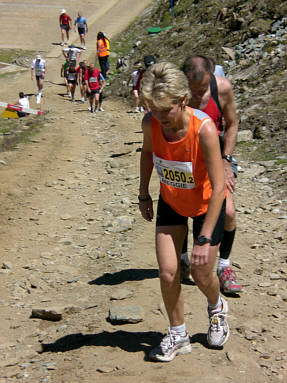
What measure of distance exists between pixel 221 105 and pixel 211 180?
4.97ft

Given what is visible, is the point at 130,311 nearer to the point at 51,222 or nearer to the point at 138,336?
the point at 138,336

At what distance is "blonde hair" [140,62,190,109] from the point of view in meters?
3.45

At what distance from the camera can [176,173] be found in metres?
3.81

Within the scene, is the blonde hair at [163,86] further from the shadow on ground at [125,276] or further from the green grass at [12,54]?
the green grass at [12,54]

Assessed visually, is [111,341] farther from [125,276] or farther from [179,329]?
[125,276]

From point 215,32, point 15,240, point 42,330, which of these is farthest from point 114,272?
point 215,32

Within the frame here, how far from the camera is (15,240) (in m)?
7.77

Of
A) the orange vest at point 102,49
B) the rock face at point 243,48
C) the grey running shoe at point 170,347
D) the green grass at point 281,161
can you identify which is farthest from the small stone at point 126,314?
the orange vest at point 102,49

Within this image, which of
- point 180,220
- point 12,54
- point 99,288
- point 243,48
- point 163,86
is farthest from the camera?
point 12,54

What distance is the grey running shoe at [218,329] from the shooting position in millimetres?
4215

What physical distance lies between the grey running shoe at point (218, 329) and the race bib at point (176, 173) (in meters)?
1.00

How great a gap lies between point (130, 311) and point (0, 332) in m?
1.17

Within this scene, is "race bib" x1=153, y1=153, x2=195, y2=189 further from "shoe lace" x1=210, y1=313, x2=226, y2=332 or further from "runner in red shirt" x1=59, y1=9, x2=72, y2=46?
"runner in red shirt" x1=59, y1=9, x2=72, y2=46

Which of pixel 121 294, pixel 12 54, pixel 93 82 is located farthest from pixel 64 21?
pixel 121 294
